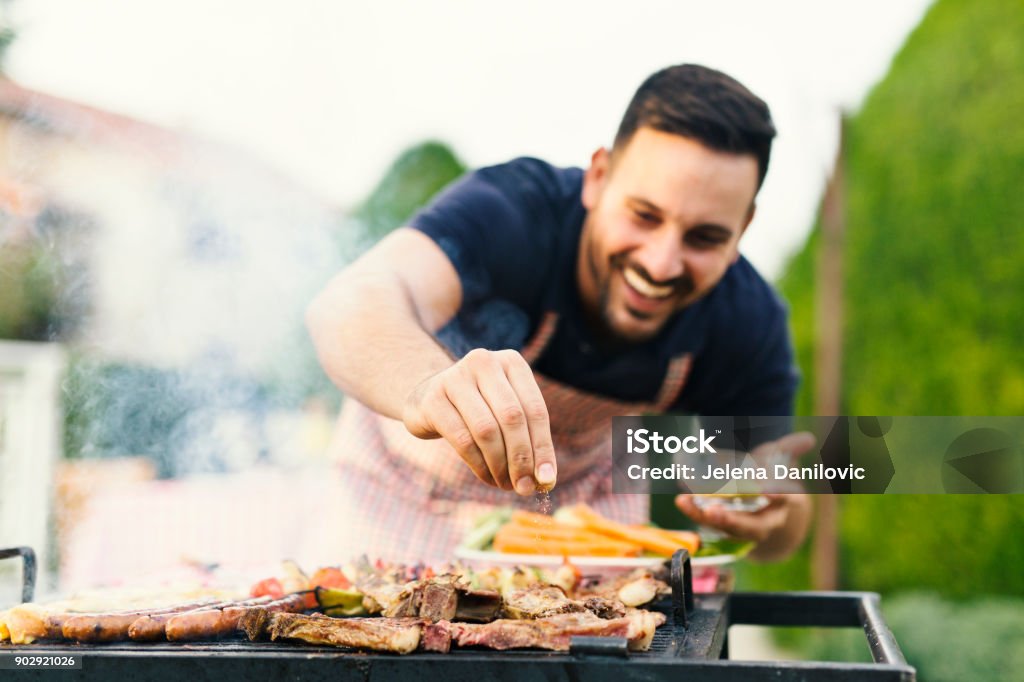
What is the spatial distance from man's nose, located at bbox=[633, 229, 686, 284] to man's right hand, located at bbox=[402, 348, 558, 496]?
3.50ft

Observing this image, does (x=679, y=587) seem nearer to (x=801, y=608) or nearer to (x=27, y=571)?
(x=801, y=608)

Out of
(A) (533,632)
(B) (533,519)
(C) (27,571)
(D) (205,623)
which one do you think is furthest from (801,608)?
(C) (27,571)

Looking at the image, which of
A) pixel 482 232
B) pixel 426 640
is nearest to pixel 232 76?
pixel 482 232

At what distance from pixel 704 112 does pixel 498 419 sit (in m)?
1.29

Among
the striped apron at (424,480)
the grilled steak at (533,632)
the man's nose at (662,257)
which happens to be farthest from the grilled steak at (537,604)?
the striped apron at (424,480)

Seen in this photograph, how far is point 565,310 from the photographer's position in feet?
8.20

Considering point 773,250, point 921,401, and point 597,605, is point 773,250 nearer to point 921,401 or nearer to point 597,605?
point 921,401

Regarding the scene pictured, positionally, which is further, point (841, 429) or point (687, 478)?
point (841, 429)

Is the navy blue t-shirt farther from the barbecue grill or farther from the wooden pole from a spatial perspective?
the wooden pole

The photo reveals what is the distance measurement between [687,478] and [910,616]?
2.35 m

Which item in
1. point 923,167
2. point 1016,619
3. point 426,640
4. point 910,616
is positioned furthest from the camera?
point 923,167

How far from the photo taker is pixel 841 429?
3621 mm

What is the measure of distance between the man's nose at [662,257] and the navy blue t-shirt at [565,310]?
251 mm

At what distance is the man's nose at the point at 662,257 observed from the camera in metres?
2.24
